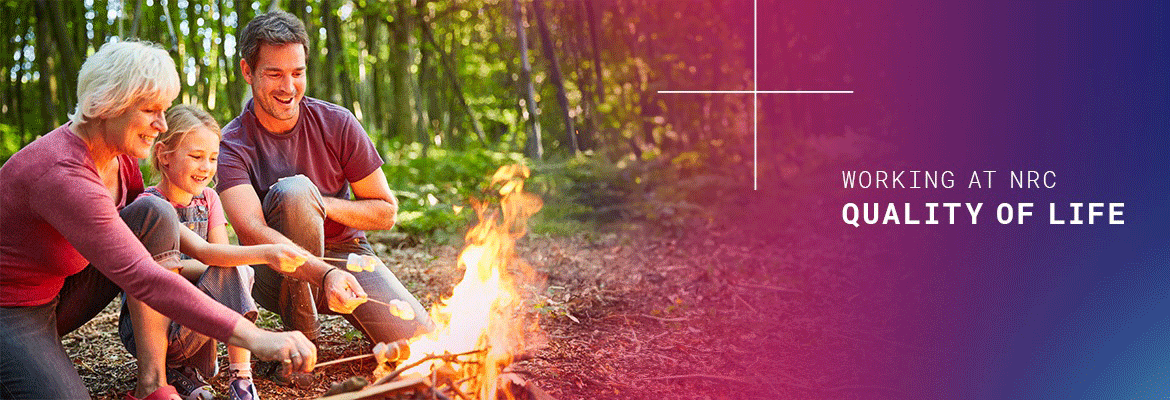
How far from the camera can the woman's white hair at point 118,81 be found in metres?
2.33

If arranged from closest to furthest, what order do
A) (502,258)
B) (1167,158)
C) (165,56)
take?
(165,56)
(502,258)
(1167,158)

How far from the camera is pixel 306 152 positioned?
10.8 ft

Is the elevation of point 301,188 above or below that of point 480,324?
above

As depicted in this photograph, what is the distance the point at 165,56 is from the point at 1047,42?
650 cm

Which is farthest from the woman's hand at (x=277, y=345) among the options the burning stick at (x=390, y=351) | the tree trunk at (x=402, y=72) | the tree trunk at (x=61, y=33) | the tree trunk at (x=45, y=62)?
the tree trunk at (x=402, y=72)

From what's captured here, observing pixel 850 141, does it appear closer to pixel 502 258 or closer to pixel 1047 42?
pixel 1047 42

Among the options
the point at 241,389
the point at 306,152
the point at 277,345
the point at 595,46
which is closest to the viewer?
the point at 277,345

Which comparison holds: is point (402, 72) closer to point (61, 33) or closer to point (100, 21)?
point (100, 21)

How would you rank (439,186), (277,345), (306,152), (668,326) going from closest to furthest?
1. (277,345)
2. (306,152)
3. (668,326)
4. (439,186)

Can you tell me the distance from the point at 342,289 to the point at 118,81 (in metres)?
0.93

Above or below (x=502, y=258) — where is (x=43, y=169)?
above

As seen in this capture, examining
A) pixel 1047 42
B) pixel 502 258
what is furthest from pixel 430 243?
pixel 1047 42

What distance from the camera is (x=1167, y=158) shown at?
20.3 ft

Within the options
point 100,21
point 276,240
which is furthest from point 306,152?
point 100,21
